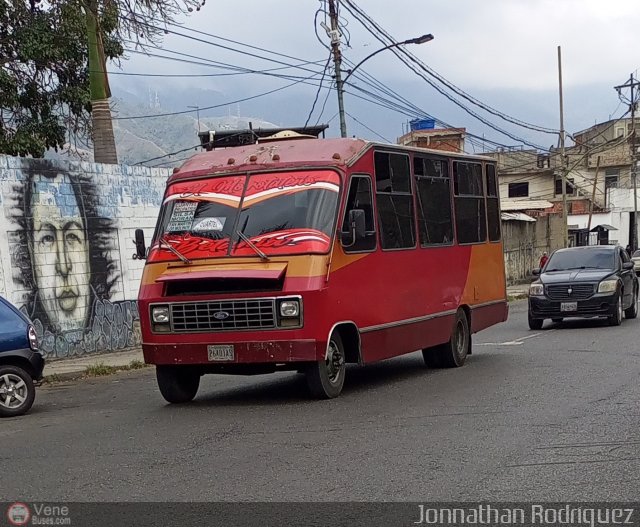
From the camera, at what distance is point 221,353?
989 cm

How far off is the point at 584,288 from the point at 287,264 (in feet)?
36.2

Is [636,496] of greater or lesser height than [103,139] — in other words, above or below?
below

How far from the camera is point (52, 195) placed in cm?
1658

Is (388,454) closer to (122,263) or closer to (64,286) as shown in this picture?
(64,286)

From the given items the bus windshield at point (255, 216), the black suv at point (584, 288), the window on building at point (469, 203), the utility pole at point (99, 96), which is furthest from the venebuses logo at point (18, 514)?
the black suv at point (584, 288)

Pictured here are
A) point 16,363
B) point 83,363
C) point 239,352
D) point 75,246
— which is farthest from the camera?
point 75,246

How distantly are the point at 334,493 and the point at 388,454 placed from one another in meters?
1.21

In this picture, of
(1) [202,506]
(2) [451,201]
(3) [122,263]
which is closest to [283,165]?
(2) [451,201]

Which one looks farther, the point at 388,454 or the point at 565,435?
the point at 565,435

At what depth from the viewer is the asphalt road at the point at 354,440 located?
6340mm

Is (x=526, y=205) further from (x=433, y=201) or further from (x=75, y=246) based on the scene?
(x=433, y=201)

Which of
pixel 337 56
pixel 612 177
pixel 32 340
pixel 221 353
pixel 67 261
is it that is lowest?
pixel 221 353

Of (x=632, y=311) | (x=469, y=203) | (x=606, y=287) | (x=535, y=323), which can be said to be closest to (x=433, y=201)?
(x=469, y=203)

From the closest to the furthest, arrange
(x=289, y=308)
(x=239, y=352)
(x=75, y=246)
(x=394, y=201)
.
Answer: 1. (x=289, y=308)
2. (x=239, y=352)
3. (x=394, y=201)
4. (x=75, y=246)
